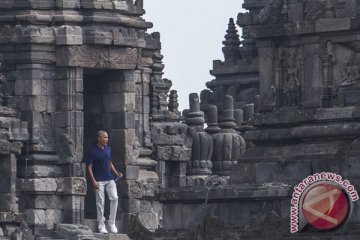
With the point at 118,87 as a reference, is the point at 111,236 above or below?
below

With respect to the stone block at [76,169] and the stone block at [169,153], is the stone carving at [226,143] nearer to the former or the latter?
the stone block at [169,153]

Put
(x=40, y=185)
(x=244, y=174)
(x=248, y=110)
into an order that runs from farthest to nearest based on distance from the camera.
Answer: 1. (x=248, y=110)
2. (x=40, y=185)
3. (x=244, y=174)

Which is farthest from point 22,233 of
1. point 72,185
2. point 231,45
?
point 231,45

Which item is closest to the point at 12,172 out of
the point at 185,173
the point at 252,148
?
the point at 185,173

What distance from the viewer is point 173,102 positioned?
8262 cm

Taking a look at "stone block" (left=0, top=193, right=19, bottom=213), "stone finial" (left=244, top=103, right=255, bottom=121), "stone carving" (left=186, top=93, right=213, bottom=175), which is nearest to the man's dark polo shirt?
"stone block" (left=0, top=193, right=19, bottom=213)

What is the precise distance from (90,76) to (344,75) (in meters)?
28.7

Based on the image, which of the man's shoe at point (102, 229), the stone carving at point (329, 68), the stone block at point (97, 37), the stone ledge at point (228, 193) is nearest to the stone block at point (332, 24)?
the stone carving at point (329, 68)

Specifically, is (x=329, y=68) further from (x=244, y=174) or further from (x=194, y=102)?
(x=194, y=102)

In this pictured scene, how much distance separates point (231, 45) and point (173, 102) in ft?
26.8

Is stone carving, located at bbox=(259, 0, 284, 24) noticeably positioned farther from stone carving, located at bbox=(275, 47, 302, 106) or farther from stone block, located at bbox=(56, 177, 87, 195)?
stone block, located at bbox=(56, 177, 87, 195)

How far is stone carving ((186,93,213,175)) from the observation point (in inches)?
3184

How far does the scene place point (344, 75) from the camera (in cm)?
5069

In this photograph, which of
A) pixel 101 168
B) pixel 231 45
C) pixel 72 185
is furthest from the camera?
pixel 231 45
